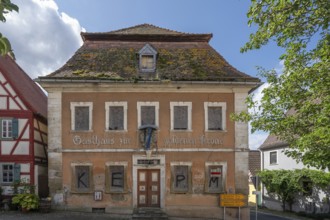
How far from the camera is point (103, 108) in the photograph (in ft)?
56.9

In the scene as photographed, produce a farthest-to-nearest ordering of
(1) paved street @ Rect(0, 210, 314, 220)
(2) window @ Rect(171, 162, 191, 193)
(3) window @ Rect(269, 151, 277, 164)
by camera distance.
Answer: (3) window @ Rect(269, 151, 277, 164) < (2) window @ Rect(171, 162, 191, 193) < (1) paved street @ Rect(0, 210, 314, 220)

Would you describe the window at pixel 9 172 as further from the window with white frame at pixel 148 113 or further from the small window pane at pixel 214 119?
the small window pane at pixel 214 119

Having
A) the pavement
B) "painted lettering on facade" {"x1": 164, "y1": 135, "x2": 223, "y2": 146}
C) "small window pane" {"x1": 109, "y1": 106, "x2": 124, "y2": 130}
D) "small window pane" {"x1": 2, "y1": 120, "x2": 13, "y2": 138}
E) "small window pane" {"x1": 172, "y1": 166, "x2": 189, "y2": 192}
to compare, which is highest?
"small window pane" {"x1": 109, "y1": 106, "x2": 124, "y2": 130}

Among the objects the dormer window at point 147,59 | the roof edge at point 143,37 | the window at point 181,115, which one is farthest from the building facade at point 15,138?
the window at point 181,115

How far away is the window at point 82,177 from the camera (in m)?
17.0

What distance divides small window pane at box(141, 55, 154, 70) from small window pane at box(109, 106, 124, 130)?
102 inches

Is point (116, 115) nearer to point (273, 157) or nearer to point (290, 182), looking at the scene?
point (290, 182)

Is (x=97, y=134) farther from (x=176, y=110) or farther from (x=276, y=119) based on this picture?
(x=276, y=119)

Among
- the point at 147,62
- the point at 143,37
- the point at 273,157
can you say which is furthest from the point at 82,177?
the point at 273,157

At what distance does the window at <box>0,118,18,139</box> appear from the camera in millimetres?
17828

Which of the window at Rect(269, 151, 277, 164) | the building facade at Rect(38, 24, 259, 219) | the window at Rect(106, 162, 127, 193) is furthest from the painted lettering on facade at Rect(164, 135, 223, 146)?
the window at Rect(269, 151, 277, 164)

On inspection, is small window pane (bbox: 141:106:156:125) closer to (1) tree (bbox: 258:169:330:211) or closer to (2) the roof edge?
(2) the roof edge

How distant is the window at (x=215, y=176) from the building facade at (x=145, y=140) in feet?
0.16

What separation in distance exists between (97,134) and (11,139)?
4.54 m
